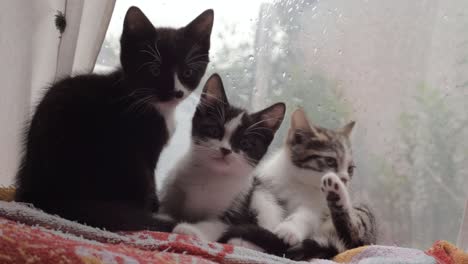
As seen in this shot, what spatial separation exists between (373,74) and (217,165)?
73cm

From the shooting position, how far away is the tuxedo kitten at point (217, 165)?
4.02ft

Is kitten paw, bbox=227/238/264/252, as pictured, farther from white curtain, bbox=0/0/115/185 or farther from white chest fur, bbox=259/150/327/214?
white curtain, bbox=0/0/115/185

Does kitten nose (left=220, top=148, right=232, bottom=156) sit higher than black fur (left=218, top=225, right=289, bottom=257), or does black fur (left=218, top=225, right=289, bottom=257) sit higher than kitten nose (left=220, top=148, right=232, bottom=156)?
kitten nose (left=220, top=148, right=232, bottom=156)

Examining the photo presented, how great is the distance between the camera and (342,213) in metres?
1.22

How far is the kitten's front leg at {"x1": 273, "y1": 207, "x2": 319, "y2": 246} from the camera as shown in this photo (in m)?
1.13

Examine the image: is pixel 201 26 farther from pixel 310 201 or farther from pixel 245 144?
pixel 310 201

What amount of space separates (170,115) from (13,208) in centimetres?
46

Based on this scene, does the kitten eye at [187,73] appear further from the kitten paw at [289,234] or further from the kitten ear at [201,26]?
the kitten paw at [289,234]

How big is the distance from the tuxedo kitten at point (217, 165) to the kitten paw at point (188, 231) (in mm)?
107

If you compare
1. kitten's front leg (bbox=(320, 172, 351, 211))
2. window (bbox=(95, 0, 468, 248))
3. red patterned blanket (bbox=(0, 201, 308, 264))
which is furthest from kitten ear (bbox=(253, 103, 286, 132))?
red patterned blanket (bbox=(0, 201, 308, 264))

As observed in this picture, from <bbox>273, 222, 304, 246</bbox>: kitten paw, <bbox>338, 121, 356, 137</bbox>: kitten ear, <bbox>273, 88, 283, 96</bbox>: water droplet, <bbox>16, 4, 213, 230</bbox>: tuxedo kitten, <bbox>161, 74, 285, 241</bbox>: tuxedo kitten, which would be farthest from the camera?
<bbox>273, 88, 283, 96</bbox>: water droplet

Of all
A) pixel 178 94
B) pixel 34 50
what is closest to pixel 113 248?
pixel 178 94

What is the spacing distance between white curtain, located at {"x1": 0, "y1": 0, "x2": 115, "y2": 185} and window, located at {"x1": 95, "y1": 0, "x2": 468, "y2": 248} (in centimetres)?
15

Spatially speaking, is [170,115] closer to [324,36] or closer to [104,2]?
[104,2]
